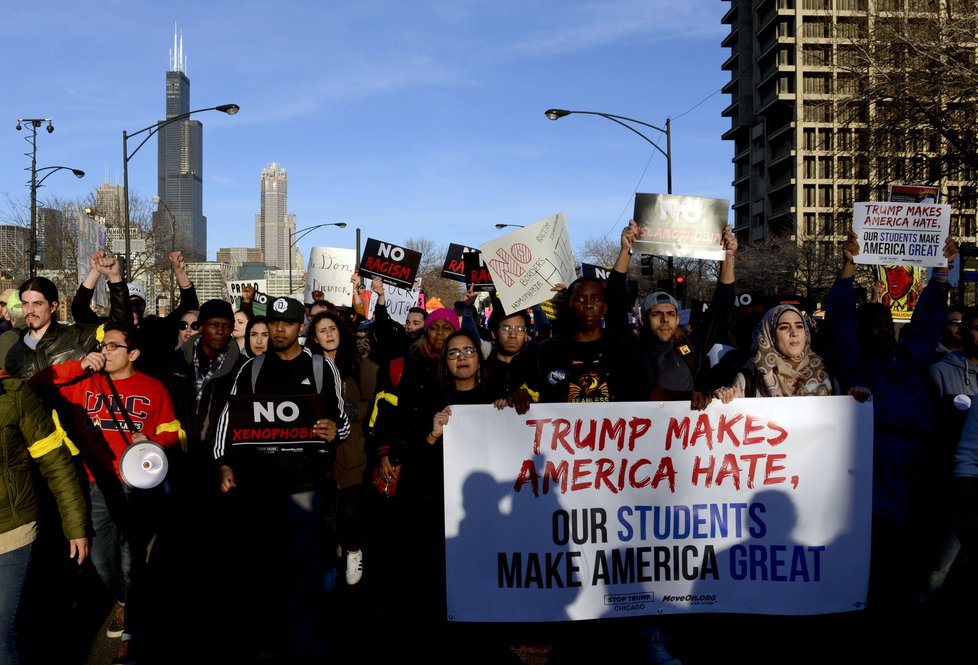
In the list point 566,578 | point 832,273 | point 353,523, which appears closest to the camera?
point 566,578

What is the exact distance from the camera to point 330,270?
52.3 ft

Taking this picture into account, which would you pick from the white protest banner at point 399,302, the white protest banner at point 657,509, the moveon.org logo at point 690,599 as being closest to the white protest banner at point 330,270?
the white protest banner at point 399,302

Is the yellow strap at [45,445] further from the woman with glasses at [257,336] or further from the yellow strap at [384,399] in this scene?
the woman with glasses at [257,336]

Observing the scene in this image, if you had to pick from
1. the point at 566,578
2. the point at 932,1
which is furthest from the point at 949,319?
the point at 932,1

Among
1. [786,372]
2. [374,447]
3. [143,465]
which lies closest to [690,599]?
[786,372]

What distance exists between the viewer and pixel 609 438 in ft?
15.7

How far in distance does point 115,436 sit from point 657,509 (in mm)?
2929

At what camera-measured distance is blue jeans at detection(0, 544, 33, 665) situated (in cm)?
357

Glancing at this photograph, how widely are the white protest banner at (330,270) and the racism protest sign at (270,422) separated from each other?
11164 mm

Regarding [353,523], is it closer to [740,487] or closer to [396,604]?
[396,604]

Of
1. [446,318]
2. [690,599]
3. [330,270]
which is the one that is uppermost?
[330,270]

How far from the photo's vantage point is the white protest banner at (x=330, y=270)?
15.9 metres

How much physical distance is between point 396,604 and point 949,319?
16.3 ft

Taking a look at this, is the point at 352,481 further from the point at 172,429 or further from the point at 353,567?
the point at 172,429
